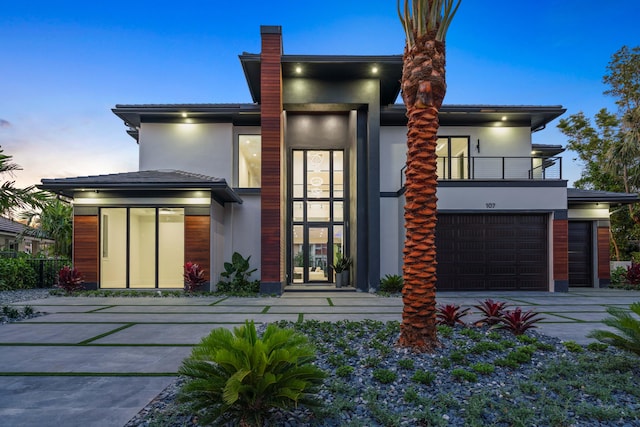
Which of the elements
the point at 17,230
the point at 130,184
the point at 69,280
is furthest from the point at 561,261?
the point at 17,230

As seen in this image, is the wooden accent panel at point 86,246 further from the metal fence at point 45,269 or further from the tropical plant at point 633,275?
the tropical plant at point 633,275

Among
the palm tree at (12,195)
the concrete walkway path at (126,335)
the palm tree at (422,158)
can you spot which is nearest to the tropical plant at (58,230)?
the concrete walkway path at (126,335)

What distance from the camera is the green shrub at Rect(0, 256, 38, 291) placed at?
12781 mm

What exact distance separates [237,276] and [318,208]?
13.8ft

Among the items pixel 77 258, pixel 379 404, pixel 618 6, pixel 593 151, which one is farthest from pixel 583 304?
pixel 618 6

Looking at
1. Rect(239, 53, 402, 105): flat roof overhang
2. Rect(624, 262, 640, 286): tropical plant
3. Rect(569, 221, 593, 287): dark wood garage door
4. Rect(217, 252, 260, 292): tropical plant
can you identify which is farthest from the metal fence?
Rect(624, 262, 640, 286): tropical plant

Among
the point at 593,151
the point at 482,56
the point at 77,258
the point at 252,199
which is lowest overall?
the point at 77,258

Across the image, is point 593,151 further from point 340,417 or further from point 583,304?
point 340,417

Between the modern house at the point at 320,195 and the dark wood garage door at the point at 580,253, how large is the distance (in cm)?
4

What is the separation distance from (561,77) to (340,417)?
4776 centimetres

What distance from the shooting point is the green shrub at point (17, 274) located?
41.9ft

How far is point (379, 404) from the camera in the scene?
3.02 meters

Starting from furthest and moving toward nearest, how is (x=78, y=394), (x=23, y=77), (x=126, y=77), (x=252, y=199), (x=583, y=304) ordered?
(x=126, y=77)
(x=23, y=77)
(x=252, y=199)
(x=583, y=304)
(x=78, y=394)

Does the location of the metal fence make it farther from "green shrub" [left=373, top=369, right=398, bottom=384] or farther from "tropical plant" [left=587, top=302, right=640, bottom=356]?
"tropical plant" [left=587, top=302, right=640, bottom=356]
